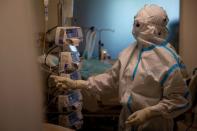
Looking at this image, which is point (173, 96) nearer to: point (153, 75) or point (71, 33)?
point (153, 75)

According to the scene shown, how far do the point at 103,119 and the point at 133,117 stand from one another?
2.03 m

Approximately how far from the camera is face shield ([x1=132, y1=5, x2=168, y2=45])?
1.74 meters

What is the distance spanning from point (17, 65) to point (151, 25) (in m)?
1.30

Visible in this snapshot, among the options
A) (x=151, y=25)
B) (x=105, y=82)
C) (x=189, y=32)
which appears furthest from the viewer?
(x=189, y=32)

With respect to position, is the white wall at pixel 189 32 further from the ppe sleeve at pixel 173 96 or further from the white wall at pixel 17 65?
the white wall at pixel 17 65

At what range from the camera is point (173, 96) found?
1612mm

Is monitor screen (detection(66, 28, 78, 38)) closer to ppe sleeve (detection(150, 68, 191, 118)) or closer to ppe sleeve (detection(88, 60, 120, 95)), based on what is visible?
ppe sleeve (detection(88, 60, 120, 95))

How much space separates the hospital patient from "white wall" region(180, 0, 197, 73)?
4.89 ft

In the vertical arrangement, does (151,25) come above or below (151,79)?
above

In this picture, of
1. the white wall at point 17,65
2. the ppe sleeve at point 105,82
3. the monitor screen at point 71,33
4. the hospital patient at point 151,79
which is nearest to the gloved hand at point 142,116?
the hospital patient at point 151,79

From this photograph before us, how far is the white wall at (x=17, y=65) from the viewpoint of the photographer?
1.74 feet

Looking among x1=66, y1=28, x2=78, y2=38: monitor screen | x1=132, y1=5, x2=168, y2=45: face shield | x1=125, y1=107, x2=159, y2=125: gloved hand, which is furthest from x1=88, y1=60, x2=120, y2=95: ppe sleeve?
x1=66, y1=28, x2=78, y2=38: monitor screen

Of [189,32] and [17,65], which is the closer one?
[17,65]

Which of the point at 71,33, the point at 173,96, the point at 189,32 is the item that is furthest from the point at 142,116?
the point at 189,32
